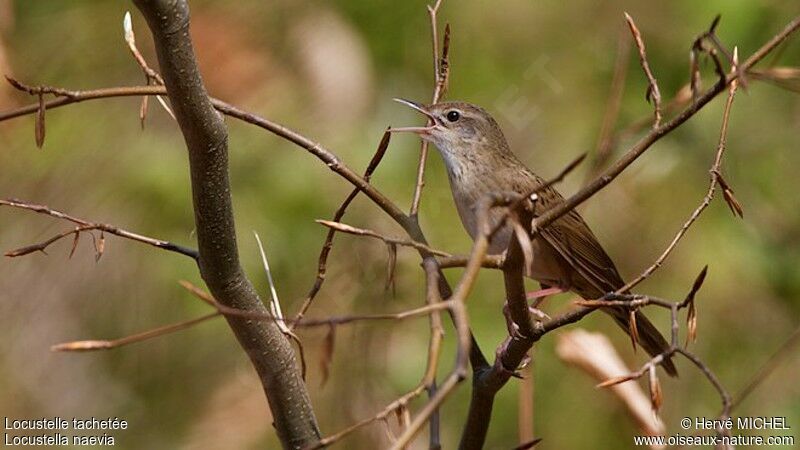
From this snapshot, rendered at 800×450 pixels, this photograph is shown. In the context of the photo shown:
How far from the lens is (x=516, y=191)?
3.91 meters

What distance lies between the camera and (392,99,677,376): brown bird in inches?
144

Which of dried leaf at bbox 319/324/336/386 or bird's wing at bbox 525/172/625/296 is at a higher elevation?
bird's wing at bbox 525/172/625/296

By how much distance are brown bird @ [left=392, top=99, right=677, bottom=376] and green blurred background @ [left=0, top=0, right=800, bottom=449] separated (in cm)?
48

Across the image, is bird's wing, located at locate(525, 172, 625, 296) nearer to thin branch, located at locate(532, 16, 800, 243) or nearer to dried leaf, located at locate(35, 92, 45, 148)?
thin branch, located at locate(532, 16, 800, 243)

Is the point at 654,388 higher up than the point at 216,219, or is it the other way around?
the point at 216,219

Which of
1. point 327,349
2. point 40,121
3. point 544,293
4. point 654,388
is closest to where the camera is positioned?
point 327,349

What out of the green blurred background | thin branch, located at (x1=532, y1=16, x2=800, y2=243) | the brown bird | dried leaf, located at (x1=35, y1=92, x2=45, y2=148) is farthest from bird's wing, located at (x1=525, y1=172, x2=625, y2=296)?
dried leaf, located at (x1=35, y1=92, x2=45, y2=148)

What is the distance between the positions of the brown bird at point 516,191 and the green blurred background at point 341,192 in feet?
1.57

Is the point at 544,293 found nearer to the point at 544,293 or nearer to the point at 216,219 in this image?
the point at 544,293

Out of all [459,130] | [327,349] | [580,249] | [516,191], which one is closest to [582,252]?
[580,249]

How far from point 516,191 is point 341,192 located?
1.11 meters

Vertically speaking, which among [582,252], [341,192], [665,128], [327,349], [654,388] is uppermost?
[341,192]

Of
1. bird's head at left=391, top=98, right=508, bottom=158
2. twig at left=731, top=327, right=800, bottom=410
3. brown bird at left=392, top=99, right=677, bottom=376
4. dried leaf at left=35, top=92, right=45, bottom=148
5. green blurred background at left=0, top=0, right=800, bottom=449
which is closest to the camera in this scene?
dried leaf at left=35, top=92, right=45, bottom=148

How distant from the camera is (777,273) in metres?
4.85
